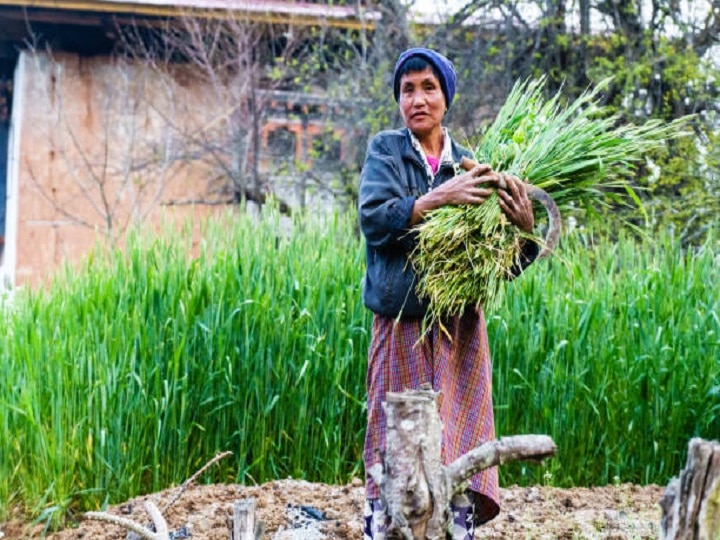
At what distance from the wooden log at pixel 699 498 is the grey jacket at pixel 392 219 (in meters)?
1.34

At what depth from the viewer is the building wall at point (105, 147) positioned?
969 centimetres

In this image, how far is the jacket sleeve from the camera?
276 cm

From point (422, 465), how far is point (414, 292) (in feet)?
4.15

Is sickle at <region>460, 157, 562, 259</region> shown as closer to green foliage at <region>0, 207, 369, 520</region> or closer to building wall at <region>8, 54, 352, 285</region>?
green foliage at <region>0, 207, 369, 520</region>

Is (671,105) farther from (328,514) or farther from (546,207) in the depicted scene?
(546,207)

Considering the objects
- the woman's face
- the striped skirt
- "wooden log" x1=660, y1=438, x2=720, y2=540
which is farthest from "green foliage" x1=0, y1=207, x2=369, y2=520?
"wooden log" x1=660, y1=438, x2=720, y2=540

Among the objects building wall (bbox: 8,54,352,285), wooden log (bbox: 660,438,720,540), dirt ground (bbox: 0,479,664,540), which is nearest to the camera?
wooden log (bbox: 660,438,720,540)

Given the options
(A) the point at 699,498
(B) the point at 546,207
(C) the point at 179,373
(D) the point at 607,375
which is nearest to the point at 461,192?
(B) the point at 546,207

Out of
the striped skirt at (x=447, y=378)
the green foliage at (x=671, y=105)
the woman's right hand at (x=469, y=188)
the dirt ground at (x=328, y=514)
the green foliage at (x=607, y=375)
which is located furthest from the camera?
the green foliage at (x=671, y=105)

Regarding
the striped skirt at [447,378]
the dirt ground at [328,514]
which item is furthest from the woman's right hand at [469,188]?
the dirt ground at [328,514]

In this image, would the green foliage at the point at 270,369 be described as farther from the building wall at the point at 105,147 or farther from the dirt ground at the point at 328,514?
the building wall at the point at 105,147

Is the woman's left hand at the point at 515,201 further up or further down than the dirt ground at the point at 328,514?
further up

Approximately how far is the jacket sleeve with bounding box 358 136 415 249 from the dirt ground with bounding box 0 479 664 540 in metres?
1.50

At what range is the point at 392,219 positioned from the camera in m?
2.76
